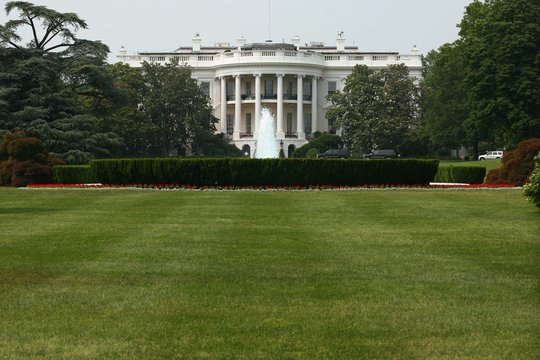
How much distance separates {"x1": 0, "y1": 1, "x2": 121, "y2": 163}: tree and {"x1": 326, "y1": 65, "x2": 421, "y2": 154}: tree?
2730 cm

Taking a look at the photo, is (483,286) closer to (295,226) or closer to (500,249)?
(500,249)

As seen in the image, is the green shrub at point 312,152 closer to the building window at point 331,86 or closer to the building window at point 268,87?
the building window at point 268,87

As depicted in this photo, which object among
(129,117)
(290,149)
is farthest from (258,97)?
(129,117)

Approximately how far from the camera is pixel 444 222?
1573 cm

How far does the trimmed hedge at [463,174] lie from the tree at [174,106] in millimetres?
34470

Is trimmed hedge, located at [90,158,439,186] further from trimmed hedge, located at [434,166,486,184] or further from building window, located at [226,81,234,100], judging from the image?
building window, located at [226,81,234,100]

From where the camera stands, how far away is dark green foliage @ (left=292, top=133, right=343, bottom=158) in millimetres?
72944

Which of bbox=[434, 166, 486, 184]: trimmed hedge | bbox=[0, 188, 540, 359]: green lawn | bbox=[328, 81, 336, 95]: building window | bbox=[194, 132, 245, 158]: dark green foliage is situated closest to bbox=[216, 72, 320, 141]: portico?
bbox=[328, 81, 336, 95]: building window

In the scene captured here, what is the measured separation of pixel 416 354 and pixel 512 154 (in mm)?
25255

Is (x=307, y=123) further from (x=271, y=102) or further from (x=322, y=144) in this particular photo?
(x=322, y=144)

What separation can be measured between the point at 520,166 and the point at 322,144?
148 feet

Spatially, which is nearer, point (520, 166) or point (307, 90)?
point (520, 166)

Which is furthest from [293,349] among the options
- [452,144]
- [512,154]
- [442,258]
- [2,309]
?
[452,144]

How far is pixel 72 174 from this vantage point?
32156 millimetres
